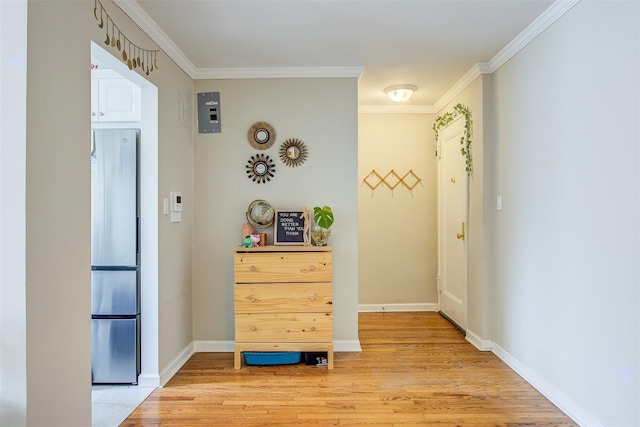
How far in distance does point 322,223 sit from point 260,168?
77 cm

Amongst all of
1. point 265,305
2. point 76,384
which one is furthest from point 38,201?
point 265,305

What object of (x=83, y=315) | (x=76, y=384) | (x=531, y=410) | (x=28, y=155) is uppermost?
(x=28, y=155)

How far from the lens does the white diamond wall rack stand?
4258mm

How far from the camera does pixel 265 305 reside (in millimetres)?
2773

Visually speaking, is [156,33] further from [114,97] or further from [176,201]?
[176,201]

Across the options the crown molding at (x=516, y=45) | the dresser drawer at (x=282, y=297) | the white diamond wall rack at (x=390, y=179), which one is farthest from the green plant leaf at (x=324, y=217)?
the crown molding at (x=516, y=45)

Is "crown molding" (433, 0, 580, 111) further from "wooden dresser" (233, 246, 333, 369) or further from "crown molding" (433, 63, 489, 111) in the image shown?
"wooden dresser" (233, 246, 333, 369)

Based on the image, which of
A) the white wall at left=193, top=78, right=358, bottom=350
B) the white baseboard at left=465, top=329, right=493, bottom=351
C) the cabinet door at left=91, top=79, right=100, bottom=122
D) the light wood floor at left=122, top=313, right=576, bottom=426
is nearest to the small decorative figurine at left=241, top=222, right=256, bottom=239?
the white wall at left=193, top=78, right=358, bottom=350

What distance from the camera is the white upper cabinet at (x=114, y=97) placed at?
2496mm

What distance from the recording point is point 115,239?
244 centimetres

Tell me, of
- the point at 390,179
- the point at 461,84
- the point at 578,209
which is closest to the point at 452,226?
the point at 390,179

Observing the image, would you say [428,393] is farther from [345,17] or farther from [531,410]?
[345,17]

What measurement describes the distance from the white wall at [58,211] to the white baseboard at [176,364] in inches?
32.0

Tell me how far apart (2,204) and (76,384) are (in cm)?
89
